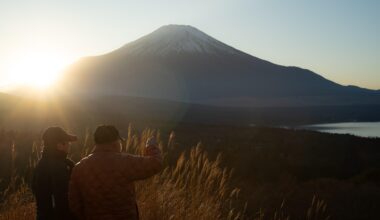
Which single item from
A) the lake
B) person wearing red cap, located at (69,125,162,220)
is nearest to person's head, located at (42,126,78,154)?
person wearing red cap, located at (69,125,162,220)

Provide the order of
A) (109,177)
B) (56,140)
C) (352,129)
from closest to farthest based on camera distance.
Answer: (109,177), (56,140), (352,129)

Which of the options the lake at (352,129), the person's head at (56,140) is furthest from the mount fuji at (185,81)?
the person's head at (56,140)

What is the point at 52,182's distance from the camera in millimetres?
3775

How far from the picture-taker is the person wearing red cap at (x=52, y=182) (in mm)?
3781

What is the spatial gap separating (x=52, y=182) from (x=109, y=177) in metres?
0.45

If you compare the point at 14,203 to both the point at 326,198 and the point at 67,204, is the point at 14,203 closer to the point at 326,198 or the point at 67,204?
the point at 67,204

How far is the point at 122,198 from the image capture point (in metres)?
3.75

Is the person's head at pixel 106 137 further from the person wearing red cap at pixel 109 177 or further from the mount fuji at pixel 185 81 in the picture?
the mount fuji at pixel 185 81

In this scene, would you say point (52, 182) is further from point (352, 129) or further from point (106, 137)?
point (352, 129)

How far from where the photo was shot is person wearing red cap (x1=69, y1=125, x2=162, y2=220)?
145 inches

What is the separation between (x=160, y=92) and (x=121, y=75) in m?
19.7

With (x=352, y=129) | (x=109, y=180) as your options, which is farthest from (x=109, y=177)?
(x=352, y=129)

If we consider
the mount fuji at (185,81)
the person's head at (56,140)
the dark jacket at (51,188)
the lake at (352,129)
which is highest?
the mount fuji at (185,81)

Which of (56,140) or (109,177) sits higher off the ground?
(56,140)
